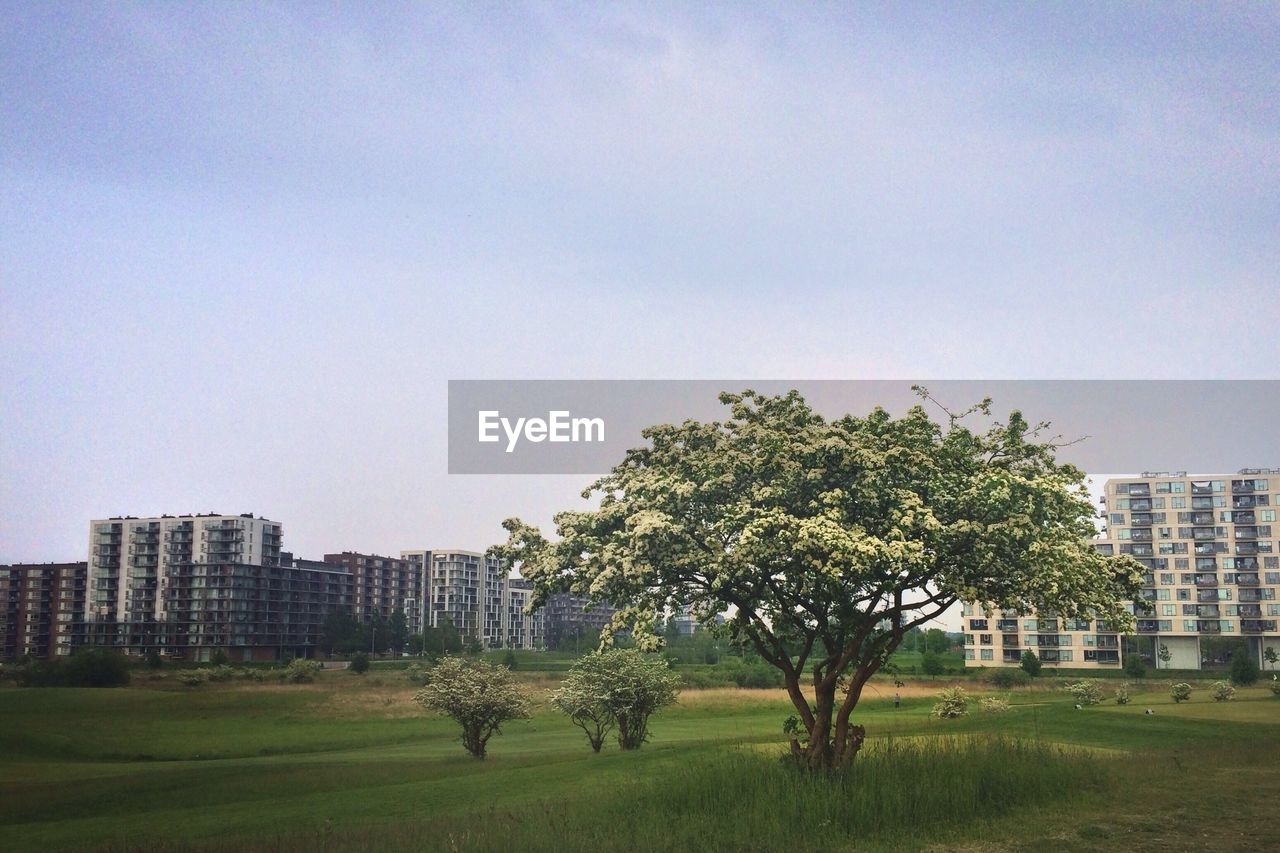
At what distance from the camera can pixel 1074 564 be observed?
950 inches

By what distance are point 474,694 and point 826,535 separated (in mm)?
32691

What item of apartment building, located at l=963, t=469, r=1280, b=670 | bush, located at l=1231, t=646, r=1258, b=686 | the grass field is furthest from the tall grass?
apartment building, located at l=963, t=469, r=1280, b=670

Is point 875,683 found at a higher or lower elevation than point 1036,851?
lower

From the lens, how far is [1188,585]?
16388cm

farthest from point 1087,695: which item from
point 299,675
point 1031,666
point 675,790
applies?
point 299,675

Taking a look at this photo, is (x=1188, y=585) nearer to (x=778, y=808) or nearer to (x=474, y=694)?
(x=474, y=694)

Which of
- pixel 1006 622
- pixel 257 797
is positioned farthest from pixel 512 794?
pixel 1006 622

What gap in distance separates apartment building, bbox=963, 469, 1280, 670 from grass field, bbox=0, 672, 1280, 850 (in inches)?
3470

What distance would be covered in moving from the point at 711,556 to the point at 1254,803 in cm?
1463

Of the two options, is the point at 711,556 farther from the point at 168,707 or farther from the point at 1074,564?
the point at 168,707

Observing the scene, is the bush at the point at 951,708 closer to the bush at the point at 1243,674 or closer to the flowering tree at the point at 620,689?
the flowering tree at the point at 620,689

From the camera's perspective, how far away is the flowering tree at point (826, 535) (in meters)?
24.0

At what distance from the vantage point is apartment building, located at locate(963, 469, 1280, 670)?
15888 centimetres

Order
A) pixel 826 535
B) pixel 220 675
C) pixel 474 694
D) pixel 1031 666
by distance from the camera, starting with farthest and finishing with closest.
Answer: pixel 1031 666
pixel 220 675
pixel 474 694
pixel 826 535
